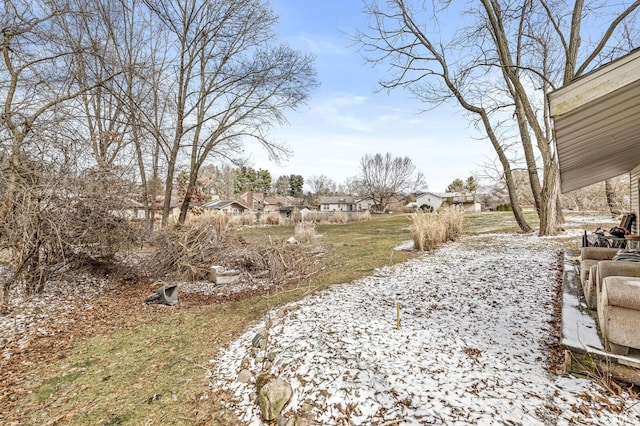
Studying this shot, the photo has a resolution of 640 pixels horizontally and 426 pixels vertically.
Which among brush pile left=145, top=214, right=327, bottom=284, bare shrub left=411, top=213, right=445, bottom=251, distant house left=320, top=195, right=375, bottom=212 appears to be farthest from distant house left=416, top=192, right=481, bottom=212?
brush pile left=145, top=214, right=327, bottom=284

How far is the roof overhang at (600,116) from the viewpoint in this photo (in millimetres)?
2010

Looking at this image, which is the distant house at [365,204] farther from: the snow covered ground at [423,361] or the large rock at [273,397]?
the large rock at [273,397]

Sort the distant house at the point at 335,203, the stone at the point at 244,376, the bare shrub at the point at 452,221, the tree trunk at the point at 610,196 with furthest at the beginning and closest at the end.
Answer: the distant house at the point at 335,203, the tree trunk at the point at 610,196, the bare shrub at the point at 452,221, the stone at the point at 244,376

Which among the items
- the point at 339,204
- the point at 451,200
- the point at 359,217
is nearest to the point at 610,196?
the point at 359,217

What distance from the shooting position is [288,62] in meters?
10.5

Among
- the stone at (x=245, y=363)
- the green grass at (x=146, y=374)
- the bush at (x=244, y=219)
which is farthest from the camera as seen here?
the bush at (x=244, y=219)

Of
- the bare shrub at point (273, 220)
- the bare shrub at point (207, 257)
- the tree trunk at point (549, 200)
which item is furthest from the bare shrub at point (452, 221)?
the bare shrub at point (273, 220)

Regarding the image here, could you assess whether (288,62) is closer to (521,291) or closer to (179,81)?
(179,81)

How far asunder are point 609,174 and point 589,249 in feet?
21.1

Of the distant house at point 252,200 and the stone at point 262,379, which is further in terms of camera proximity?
the distant house at point 252,200

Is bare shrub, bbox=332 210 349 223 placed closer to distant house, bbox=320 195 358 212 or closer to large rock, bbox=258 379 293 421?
distant house, bbox=320 195 358 212

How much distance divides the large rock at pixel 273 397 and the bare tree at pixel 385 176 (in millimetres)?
41884

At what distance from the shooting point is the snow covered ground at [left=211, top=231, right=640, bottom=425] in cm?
202

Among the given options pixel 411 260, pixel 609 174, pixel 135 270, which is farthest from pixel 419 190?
pixel 135 270
